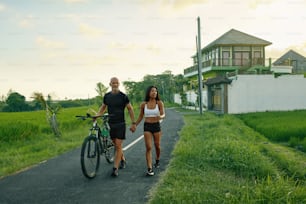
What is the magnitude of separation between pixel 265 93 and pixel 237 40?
15.7 meters

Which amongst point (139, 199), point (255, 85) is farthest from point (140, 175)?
point (255, 85)

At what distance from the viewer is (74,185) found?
630 cm

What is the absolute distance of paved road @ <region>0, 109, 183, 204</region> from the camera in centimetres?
543

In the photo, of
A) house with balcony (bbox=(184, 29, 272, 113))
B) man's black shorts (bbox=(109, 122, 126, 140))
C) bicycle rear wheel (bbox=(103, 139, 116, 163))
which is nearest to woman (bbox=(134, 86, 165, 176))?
man's black shorts (bbox=(109, 122, 126, 140))

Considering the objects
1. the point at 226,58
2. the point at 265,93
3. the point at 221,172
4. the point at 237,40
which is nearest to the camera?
the point at 221,172

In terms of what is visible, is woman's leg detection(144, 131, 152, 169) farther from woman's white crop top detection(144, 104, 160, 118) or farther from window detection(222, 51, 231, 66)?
window detection(222, 51, 231, 66)

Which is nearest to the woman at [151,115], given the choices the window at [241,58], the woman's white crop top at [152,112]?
the woman's white crop top at [152,112]

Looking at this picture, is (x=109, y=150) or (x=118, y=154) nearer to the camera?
(x=118, y=154)

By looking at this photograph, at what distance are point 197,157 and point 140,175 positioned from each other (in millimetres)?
1862

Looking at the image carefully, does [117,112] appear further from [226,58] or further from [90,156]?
[226,58]

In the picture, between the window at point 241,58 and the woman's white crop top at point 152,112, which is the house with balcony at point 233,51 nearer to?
the window at point 241,58

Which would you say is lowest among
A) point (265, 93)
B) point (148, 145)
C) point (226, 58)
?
point (148, 145)

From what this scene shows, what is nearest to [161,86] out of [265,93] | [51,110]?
[265,93]

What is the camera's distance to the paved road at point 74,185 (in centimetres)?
543
